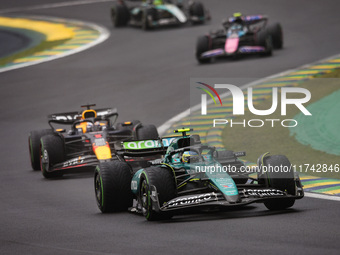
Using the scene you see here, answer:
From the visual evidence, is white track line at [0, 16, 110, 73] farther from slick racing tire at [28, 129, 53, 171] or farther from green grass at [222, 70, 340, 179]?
slick racing tire at [28, 129, 53, 171]

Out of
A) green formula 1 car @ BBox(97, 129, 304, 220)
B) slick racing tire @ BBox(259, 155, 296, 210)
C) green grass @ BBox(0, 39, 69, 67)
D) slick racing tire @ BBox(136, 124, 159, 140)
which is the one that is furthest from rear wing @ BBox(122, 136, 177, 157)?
green grass @ BBox(0, 39, 69, 67)

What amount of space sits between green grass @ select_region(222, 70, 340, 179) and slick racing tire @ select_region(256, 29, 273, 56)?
632 cm

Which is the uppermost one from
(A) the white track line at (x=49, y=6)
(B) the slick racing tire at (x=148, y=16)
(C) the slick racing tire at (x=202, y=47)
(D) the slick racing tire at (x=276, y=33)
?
(A) the white track line at (x=49, y=6)

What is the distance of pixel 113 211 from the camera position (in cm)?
1386

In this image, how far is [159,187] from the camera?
12398mm

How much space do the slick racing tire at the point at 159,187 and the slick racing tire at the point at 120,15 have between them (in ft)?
92.0

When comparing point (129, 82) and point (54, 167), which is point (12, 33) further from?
point (54, 167)

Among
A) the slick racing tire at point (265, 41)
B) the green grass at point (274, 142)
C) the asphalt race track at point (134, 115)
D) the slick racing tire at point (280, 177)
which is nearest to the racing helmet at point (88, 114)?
the asphalt race track at point (134, 115)

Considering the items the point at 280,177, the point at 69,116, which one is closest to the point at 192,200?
the point at 280,177

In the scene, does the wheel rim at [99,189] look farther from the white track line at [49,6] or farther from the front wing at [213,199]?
the white track line at [49,6]

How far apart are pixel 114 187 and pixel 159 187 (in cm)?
152

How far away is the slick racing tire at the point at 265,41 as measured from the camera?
29.8 metres

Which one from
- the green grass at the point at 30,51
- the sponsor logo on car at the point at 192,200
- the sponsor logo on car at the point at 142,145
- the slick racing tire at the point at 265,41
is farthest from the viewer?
the green grass at the point at 30,51

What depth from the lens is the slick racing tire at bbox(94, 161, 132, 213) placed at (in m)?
13.7
